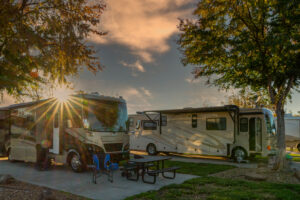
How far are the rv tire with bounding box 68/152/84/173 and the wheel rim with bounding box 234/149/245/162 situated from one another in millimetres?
8159

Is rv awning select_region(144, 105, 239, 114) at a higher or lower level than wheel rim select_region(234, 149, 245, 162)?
Result: higher

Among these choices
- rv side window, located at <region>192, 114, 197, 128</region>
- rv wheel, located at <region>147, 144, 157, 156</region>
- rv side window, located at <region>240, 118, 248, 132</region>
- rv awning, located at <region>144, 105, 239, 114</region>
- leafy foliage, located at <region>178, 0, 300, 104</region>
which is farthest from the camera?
rv wheel, located at <region>147, 144, 157, 156</region>

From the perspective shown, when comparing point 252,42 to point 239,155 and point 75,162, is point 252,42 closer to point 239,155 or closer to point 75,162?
point 239,155

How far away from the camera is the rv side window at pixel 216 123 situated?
14.6 m

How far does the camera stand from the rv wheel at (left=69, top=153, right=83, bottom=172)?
1026 cm

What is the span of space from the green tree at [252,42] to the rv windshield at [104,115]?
4018mm

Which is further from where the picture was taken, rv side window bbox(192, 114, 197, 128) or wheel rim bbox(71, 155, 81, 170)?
rv side window bbox(192, 114, 197, 128)

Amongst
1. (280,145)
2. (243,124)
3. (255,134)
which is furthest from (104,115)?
(255,134)

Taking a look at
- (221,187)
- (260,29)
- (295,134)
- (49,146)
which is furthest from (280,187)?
(295,134)

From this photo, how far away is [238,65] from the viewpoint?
11.3 m

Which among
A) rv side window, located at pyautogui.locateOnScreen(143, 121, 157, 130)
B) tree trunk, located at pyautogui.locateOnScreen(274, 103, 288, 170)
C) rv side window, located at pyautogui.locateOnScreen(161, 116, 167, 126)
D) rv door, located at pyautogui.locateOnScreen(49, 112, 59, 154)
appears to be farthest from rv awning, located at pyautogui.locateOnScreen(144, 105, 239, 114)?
rv door, located at pyautogui.locateOnScreen(49, 112, 59, 154)

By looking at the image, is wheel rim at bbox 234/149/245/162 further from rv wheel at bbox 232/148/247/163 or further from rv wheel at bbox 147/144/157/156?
rv wheel at bbox 147/144/157/156

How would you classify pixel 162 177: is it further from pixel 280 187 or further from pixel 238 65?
pixel 238 65

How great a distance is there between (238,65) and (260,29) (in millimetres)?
1648
